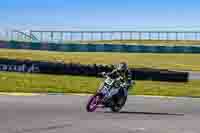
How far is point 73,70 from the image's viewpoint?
30.5 meters

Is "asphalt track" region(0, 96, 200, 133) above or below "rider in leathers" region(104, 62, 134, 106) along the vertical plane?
below

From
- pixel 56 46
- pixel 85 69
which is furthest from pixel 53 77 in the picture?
pixel 56 46

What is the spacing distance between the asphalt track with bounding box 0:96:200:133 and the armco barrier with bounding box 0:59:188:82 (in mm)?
9702

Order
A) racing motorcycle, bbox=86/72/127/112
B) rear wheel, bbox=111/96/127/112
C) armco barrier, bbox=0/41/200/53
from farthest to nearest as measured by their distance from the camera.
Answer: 1. armco barrier, bbox=0/41/200/53
2. rear wheel, bbox=111/96/127/112
3. racing motorcycle, bbox=86/72/127/112

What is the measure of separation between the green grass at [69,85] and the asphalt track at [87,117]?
437 centimetres

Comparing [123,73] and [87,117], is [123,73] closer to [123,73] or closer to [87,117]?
[123,73]

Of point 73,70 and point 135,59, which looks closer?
point 73,70

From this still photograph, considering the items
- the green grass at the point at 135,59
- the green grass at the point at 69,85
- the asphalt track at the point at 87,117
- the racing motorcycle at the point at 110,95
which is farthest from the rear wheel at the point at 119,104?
the green grass at the point at 135,59

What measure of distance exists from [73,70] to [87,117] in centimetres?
1608

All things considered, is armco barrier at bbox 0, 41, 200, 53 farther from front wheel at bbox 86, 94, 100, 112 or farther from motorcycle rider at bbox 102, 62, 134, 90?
front wheel at bbox 86, 94, 100, 112

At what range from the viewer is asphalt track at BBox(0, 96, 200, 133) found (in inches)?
488

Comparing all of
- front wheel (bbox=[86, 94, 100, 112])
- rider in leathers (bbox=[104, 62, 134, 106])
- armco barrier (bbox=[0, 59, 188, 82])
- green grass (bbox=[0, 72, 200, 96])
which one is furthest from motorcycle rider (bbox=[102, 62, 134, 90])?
armco barrier (bbox=[0, 59, 188, 82])

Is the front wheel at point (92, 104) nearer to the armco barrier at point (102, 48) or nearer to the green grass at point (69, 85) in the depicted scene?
the green grass at point (69, 85)

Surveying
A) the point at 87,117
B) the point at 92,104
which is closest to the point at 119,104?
the point at 92,104
